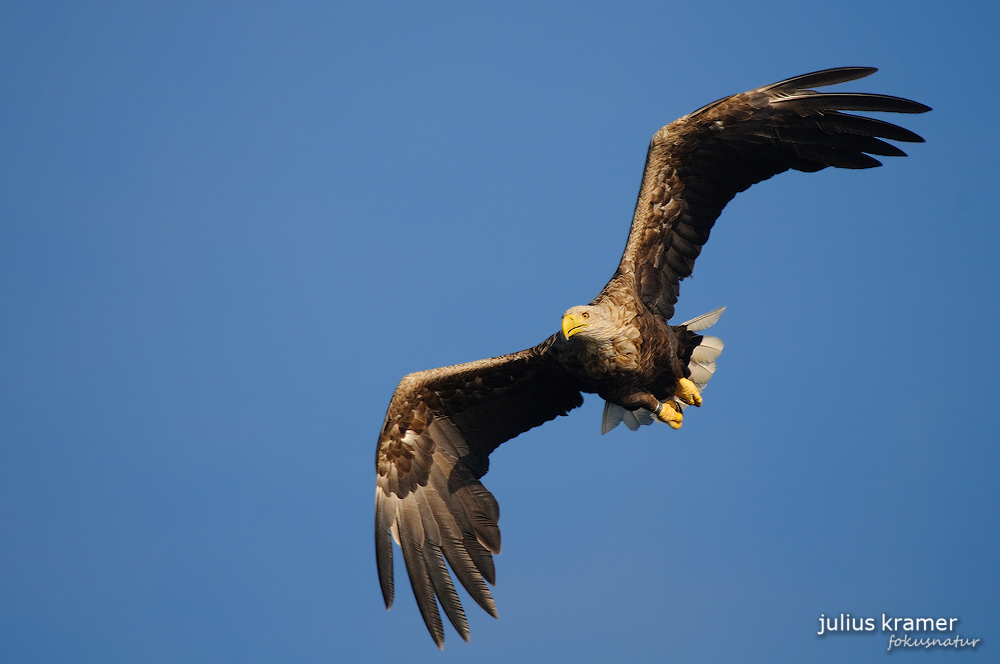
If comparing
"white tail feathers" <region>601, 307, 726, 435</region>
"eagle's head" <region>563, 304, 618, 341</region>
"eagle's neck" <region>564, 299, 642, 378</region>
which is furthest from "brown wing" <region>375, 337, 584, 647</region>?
"eagle's head" <region>563, 304, 618, 341</region>

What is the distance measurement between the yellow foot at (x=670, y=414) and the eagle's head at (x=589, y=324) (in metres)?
Answer: 1.39

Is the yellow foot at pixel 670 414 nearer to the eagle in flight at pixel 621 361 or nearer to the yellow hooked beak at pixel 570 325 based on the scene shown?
the eagle in flight at pixel 621 361

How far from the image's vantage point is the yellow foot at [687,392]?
382 inches

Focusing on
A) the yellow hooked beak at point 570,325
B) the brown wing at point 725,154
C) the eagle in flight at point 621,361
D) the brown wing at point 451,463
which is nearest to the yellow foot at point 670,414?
the eagle in flight at point 621,361

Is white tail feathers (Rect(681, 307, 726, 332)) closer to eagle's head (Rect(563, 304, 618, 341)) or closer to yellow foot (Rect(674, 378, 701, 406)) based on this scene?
yellow foot (Rect(674, 378, 701, 406))

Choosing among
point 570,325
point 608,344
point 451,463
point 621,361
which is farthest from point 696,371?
point 451,463

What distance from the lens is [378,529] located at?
9656mm

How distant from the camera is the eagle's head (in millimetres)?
8398

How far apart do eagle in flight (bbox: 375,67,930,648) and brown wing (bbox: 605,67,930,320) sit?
0.4 inches

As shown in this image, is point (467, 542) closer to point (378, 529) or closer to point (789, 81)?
point (378, 529)

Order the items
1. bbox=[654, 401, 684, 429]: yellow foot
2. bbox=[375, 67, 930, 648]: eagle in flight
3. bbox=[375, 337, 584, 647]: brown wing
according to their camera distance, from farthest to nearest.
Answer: bbox=[654, 401, 684, 429]: yellow foot → bbox=[375, 337, 584, 647]: brown wing → bbox=[375, 67, 930, 648]: eagle in flight

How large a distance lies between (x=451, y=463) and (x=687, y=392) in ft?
7.28

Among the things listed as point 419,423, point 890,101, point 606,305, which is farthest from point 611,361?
point 890,101

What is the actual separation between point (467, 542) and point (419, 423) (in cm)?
115
